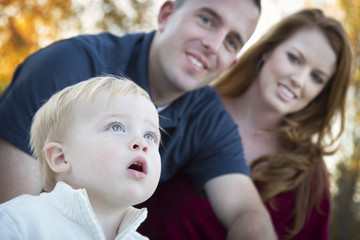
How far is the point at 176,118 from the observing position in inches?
85.1

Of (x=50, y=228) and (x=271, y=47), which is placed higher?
(x=50, y=228)

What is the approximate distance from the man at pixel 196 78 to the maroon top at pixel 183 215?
21 centimetres

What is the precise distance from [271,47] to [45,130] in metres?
2.11

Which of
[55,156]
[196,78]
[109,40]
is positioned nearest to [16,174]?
[55,156]

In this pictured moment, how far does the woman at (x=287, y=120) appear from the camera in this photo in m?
2.74

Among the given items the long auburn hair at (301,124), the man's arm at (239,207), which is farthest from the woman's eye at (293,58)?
the man's arm at (239,207)

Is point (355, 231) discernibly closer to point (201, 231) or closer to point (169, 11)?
point (201, 231)

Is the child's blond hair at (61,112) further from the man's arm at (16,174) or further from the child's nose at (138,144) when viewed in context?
the man's arm at (16,174)

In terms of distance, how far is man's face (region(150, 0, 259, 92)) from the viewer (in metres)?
2.17

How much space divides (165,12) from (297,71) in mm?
895

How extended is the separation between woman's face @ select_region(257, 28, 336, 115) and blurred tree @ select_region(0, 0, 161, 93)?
2.61 meters

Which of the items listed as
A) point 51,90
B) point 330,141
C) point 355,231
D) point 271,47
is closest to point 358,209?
point 355,231

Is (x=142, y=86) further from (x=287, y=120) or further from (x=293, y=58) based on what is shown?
(x=287, y=120)

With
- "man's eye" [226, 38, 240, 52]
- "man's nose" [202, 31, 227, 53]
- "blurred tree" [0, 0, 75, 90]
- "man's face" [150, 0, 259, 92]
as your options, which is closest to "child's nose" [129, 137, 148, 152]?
"man's face" [150, 0, 259, 92]
